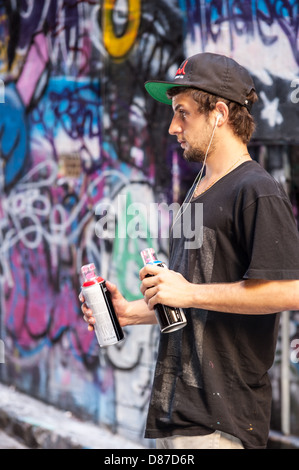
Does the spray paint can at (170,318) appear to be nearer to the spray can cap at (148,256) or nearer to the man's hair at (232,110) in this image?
the spray can cap at (148,256)

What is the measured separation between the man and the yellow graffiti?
8.14 feet

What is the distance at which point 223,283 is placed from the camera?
240cm

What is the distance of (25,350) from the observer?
20.6 ft

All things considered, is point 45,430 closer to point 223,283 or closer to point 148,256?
point 148,256

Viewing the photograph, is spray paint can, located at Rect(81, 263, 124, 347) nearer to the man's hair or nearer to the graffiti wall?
the man's hair

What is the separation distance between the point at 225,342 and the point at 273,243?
0.40 metres

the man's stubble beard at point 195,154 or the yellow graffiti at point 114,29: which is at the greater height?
the yellow graffiti at point 114,29

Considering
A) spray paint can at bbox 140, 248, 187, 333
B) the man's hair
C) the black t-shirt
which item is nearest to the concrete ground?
the black t-shirt

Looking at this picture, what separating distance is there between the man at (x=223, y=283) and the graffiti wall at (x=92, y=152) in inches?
65.0

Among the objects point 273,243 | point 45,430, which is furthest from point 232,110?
point 45,430

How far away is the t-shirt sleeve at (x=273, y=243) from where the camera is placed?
2262mm

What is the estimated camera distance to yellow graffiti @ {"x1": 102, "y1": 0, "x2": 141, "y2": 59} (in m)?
4.98

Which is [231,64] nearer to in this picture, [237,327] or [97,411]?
[237,327]

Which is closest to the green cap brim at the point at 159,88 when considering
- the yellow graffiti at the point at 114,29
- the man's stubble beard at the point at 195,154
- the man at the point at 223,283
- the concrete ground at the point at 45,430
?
the man at the point at 223,283
